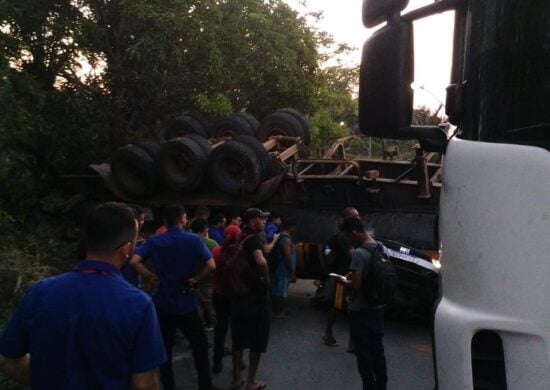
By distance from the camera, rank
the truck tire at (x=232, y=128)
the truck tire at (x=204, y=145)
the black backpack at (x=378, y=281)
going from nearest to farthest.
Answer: the black backpack at (x=378, y=281) < the truck tire at (x=204, y=145) < the truck tire at (x=232, y=128)

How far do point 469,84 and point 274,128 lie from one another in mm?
8135

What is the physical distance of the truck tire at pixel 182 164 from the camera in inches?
345

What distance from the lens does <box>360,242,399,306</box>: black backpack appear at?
441 cm

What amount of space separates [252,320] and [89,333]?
3216 millimetres

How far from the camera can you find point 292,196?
8633mm

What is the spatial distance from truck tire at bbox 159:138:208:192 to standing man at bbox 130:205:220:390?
12.7 feet

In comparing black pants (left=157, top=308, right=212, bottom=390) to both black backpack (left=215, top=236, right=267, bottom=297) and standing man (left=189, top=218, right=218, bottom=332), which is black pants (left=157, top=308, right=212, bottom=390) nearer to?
black backpack (left=215, top=236, right=267, bottom=297)

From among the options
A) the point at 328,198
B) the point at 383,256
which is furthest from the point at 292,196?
the point at 383,256

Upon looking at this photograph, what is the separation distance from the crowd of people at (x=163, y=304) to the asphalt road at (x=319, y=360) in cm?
25

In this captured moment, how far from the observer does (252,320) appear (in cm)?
525

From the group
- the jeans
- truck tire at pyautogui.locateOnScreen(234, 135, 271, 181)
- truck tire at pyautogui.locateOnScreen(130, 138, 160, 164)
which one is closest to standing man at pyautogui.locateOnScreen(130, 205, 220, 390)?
the jeans

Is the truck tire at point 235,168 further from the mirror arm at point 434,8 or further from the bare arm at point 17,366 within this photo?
the bare arm at point 17,366

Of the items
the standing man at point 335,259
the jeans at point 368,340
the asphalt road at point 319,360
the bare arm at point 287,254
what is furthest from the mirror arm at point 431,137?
the bare arm at point 287,254

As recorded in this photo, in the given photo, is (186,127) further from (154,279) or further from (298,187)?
(154,279)
